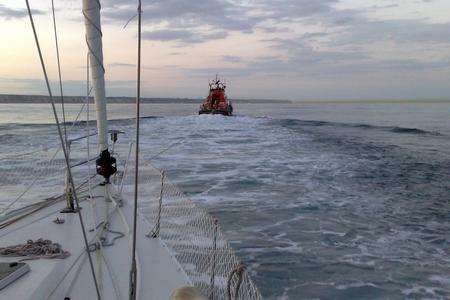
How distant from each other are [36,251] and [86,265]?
533 mm

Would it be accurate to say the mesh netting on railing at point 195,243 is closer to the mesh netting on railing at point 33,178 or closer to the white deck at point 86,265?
the white deck at point 86,265

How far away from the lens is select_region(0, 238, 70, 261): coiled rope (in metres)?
3.89

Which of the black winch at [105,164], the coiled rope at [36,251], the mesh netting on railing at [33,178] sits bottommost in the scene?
the mesh netting on railing at [33,178]

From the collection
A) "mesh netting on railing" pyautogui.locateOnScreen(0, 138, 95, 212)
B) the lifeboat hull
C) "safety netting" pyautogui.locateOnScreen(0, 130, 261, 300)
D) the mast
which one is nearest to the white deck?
"safety netting" pyautogui.locateOnScreen(0, 130, 261, 300)

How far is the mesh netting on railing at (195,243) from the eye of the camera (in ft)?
18.2

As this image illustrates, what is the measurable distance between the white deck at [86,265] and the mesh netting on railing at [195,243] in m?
0.60

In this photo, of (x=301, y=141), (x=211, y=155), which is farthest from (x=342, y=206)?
(x=301, y=141)

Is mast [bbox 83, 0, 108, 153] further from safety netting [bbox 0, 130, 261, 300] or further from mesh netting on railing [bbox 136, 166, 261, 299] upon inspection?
mesh netting on railing [bbox 136, 166, 261, 299]

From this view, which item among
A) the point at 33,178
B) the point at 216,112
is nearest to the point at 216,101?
the point at 216,112

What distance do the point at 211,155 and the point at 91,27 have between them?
1609 centimetres

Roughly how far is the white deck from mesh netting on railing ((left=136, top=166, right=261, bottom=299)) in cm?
60

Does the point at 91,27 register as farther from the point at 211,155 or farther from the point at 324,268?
the point at 211,155

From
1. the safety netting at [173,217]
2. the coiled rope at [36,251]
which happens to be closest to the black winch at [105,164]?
the safety netting at [173,217]

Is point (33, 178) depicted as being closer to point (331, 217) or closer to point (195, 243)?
point (195, 243)
